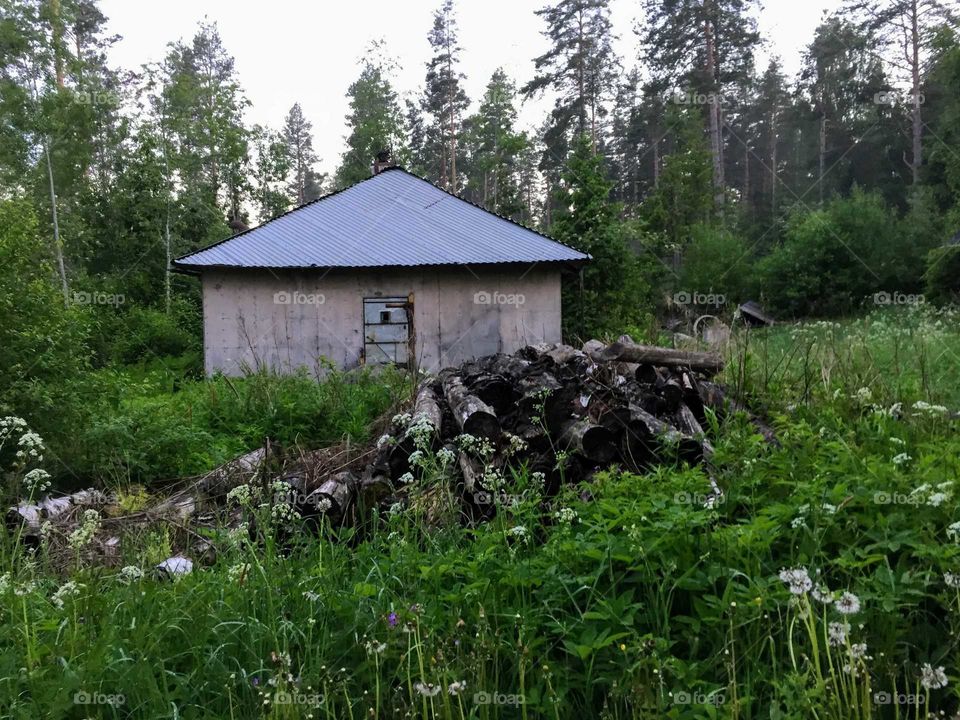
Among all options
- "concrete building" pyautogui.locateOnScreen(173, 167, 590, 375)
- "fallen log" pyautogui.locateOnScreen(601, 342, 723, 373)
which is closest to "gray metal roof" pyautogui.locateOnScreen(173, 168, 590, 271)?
"concrete building" pyautogui.locateOnScreen(173, 167, 590, 375)

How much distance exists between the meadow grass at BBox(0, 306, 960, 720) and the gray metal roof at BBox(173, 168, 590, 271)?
38.2ft

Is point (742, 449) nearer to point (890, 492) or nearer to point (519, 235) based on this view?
point (890, 492)

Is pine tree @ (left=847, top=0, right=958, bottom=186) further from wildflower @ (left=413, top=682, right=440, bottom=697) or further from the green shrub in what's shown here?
wildflower @ (left=413, top=682, right=440, bottom=697)

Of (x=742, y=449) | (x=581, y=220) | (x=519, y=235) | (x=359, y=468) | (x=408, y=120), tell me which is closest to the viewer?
(x=742, y=449)

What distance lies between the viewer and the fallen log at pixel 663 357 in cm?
711

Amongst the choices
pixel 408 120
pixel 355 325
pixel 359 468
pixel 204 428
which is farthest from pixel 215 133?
pixel 359 468

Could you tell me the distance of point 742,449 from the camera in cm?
404

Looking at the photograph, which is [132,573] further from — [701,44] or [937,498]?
[701,44]

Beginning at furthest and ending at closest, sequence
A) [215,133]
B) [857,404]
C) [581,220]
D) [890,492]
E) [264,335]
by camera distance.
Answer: [215,133] → [581,220] → [264,335] → [857,404] → [890,492]

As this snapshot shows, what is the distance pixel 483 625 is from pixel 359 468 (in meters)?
3.93

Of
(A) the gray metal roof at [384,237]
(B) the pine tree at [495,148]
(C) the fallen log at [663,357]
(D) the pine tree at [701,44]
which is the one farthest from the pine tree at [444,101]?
(C) the fallen log at [663,357]

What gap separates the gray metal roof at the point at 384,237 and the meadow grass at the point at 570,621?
1165 cm

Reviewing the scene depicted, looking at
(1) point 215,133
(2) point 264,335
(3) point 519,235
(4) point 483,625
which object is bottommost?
(4) point 483,625

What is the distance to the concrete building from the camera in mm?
14938
